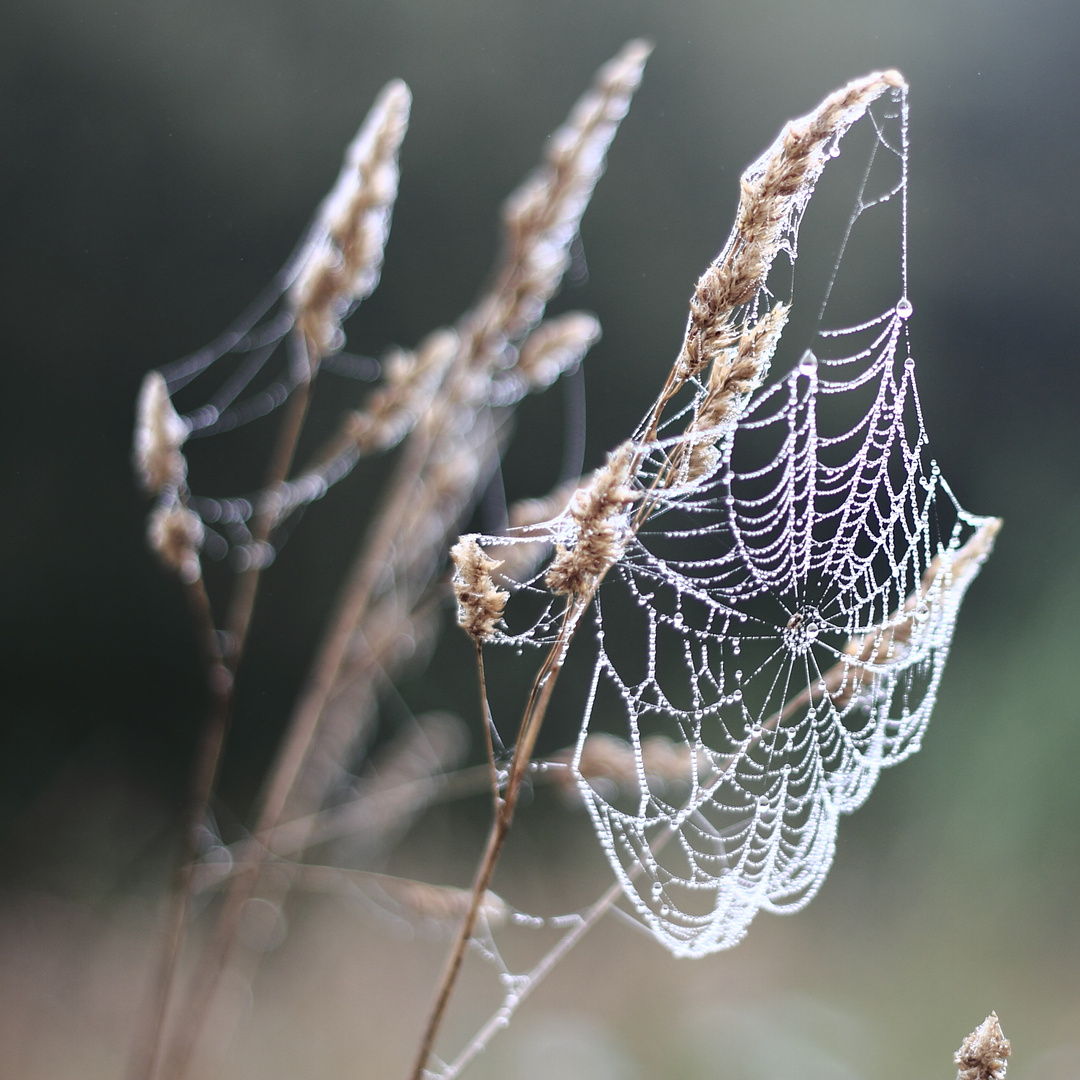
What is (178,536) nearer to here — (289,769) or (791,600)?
(289,769)

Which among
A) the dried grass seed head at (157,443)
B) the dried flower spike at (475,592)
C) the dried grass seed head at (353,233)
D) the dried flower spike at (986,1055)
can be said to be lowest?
the dried flower spike at (986,1055)

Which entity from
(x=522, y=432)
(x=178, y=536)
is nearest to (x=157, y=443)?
(x=178, y=536)

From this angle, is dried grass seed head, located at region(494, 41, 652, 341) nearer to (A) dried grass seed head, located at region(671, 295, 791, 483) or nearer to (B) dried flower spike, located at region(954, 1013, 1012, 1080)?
(A) dried grass seed head, located at region(671, 295, 791, 483)

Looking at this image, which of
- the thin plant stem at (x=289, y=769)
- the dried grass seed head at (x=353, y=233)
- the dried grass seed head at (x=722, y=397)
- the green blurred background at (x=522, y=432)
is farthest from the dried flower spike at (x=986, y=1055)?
the green blurred background at (x=522, y=432)

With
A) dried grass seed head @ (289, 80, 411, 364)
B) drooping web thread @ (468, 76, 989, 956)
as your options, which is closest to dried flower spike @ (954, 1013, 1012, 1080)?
drooping web thread @ (468, 76, 989, 956)

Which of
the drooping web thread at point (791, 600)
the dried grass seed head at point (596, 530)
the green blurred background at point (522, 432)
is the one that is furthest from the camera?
the green blurred background at point (522, 432)

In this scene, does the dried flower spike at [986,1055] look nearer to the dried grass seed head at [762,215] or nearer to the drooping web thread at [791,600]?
the drooping web thread at [791,600]
